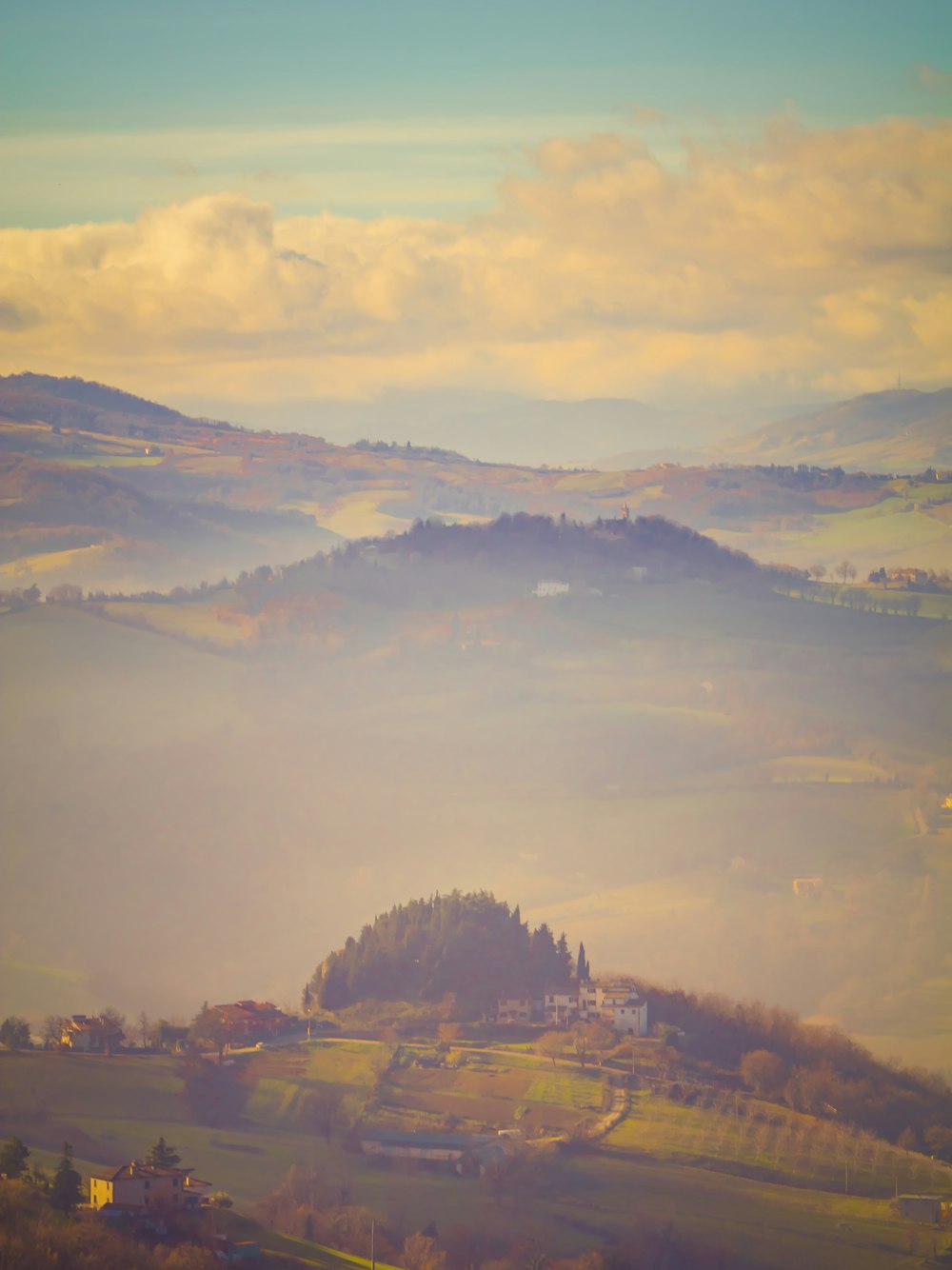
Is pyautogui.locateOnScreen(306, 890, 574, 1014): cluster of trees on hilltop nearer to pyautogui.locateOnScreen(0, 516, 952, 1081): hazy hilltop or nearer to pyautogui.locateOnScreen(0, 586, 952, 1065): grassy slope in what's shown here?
pyautogui.locateOnScreen(0, 586, 952, 1065): grassy slope

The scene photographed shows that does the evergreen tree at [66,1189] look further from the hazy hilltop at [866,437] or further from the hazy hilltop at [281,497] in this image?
the hazy hilltop at [866,437]

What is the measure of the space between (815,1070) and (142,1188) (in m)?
A: 21.2

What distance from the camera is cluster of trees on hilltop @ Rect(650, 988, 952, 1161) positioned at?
59500 mm

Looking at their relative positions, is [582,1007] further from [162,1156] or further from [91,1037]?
[162,1156]

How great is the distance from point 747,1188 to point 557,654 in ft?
187

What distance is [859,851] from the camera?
3509 inches

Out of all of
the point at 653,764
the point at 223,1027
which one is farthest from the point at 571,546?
the point at 223,1027

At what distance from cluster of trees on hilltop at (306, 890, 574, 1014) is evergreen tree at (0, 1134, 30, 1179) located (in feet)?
53.5

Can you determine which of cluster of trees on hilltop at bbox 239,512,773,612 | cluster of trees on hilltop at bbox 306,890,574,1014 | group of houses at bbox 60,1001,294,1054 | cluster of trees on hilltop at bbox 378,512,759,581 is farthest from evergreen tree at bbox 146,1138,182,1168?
cluster of trees on hilltop at bbox 378,512,759,581

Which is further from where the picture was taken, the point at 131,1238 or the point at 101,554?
the point at 101,554

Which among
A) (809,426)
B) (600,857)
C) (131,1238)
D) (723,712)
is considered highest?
(809,426)

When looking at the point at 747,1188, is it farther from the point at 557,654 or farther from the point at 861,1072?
the point at 557,654

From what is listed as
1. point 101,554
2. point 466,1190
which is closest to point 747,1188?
point 466,1190

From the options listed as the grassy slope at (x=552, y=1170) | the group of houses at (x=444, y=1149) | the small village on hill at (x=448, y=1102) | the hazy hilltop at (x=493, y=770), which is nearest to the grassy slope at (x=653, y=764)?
the hazy hilltop at (x=493, y=770)
